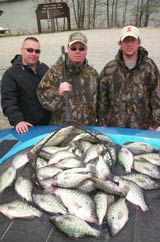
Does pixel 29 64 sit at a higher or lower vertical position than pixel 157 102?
higher

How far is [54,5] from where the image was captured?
19781 mm

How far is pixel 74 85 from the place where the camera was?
3979 mm

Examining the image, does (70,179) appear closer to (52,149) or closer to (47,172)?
(47,172)

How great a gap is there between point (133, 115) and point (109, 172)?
1.67 metres

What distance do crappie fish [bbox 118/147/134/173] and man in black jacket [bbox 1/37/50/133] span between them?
1469 millimetres

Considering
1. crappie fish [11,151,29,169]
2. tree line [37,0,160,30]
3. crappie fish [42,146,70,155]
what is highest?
crappie fish [42,146,70,155]

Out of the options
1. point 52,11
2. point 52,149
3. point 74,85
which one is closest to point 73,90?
point 74,85

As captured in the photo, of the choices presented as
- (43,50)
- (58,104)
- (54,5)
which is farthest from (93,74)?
(54,5)

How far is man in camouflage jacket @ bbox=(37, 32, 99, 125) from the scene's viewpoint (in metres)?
3.86

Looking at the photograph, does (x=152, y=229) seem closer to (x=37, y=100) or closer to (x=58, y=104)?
(x=58, y=104)

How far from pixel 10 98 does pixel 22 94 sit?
0.18 m

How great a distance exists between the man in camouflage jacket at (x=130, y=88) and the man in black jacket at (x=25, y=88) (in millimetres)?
723

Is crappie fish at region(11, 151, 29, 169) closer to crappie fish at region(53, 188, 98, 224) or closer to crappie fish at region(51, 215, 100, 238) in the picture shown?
crappie fish at region(53, 188, 98, 224)

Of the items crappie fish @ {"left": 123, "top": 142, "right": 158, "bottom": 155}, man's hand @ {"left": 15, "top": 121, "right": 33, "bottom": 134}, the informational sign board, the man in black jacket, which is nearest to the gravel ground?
the informational sign board
